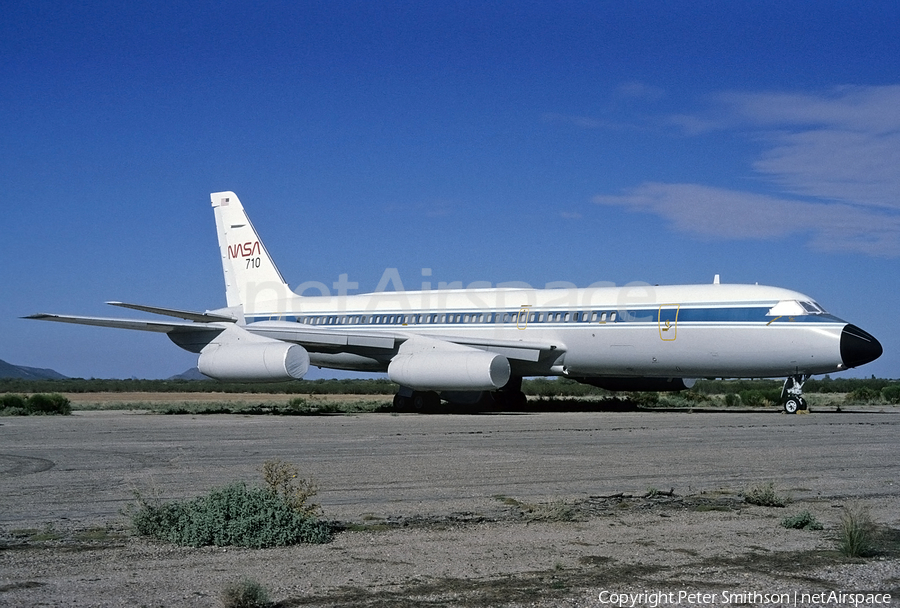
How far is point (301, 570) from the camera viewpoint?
6387 mm

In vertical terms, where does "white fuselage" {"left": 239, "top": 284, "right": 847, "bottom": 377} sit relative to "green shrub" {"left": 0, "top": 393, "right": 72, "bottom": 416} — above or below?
above

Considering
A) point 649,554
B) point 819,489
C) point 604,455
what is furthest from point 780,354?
point 649,554

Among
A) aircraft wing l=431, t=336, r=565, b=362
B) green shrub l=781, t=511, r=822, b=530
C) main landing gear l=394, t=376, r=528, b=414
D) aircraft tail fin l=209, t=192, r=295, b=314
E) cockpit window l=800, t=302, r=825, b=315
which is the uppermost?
aircraft tail fin l=209, t=192, r=295, b=314

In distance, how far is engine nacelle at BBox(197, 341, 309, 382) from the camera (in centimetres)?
2712

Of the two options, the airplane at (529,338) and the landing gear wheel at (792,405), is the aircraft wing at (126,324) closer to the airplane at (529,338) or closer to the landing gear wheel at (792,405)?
the airplane at (529,338)

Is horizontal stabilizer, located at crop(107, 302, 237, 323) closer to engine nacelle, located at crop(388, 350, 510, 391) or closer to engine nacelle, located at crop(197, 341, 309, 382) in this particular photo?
engine nacelle, located at crop(197, 341, 309, 382)

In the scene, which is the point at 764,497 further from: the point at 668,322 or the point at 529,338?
the point at 529,338

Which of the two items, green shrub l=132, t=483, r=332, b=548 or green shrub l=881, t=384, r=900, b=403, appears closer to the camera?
green shrub l=132, t=483, r=332, b=548

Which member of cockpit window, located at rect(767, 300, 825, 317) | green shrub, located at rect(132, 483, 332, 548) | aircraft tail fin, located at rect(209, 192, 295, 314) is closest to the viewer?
green shrub, located at rect(132, 483, 332, 548)

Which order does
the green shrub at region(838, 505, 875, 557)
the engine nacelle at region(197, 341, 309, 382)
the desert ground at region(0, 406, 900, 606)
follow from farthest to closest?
the engine nacelle at region(197, 341, 309, 382) < the green shrub at region(838, 505, 875, 557) < the desert ground at region(0, 406, 900, 606)

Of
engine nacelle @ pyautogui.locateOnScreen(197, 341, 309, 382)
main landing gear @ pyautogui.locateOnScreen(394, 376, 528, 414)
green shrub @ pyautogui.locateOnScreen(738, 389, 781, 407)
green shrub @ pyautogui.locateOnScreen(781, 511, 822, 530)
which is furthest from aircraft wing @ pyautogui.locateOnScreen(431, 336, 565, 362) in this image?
green shrub @ pyautogui.locateOnScreen(781, 511, 822, 530)

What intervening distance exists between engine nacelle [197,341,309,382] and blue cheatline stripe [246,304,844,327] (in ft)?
14.6

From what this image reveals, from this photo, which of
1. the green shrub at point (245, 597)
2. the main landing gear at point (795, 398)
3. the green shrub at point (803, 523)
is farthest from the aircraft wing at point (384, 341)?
the green shrub at point (245, 597)

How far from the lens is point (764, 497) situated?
30.7 feet
